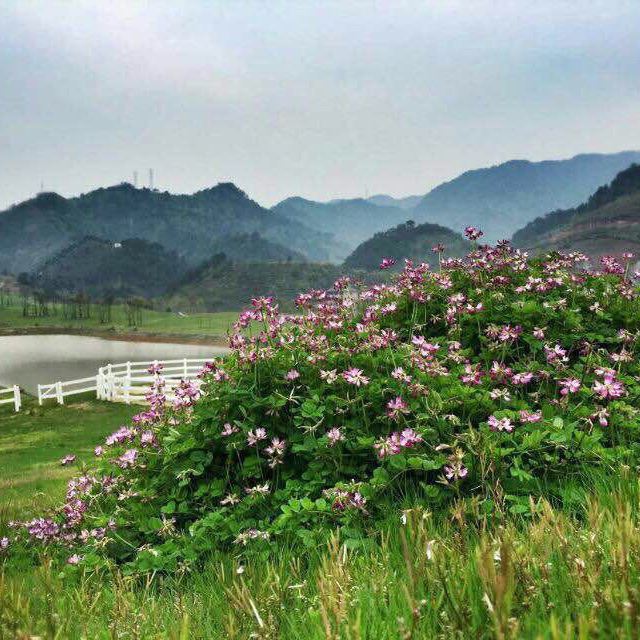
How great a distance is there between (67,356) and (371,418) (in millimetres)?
151974

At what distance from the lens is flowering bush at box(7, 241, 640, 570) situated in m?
4.61

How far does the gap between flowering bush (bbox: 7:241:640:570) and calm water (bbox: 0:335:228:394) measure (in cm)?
8606

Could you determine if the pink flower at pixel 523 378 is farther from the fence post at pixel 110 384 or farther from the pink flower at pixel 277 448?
the fence post at pixel 110 384

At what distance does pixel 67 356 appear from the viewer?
144 metres

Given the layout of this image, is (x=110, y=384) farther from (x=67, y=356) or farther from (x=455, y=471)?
(x=67, y=356)

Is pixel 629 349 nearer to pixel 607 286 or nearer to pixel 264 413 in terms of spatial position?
pixel 607 286

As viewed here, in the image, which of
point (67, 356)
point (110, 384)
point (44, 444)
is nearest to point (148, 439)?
point (44, 444)

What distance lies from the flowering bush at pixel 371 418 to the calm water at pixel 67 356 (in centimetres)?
8606

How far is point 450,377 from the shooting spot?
5.45 meters

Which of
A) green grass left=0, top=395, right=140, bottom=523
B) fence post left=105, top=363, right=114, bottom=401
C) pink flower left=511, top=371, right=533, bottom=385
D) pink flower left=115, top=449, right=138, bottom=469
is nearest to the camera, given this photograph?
pink flower left=511, top=371, right=533, bottom=385

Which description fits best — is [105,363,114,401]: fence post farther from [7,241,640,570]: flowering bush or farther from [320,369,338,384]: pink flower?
[320,369,338,384]: pink flower

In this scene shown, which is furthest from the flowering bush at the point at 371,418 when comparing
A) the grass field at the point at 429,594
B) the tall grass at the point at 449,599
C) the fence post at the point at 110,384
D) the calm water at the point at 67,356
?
the calm water at the point at 67,356

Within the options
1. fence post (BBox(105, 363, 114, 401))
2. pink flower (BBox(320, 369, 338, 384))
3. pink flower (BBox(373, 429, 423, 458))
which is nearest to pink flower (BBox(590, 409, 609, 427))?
pink flower (BBox(373, 429, 423, 458))

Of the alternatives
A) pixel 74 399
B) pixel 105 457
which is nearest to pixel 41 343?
pixel 74 399
